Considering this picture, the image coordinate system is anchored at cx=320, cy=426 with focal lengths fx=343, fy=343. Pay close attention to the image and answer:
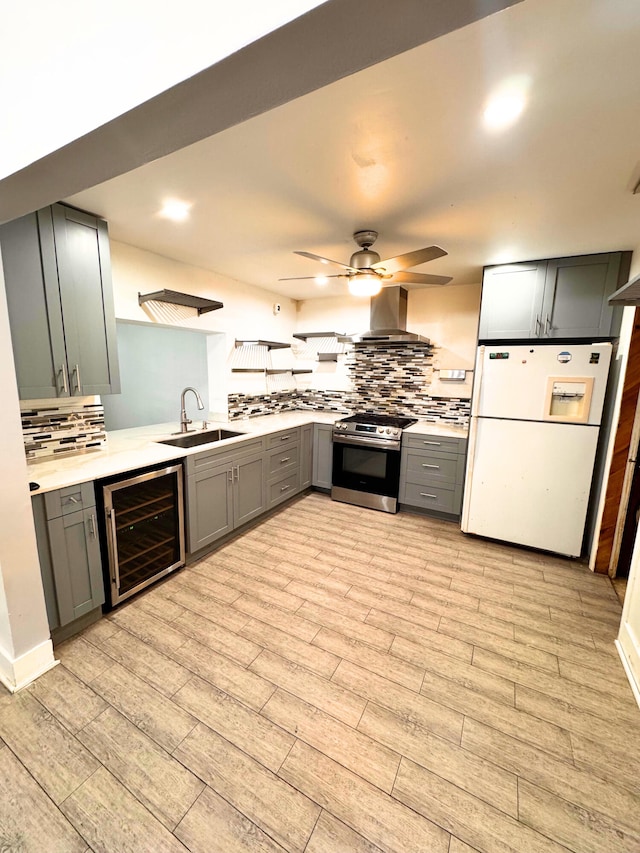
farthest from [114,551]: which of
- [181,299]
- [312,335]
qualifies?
[312,335]

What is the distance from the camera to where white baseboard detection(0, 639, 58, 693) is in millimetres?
1598

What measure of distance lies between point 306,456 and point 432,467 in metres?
1.40

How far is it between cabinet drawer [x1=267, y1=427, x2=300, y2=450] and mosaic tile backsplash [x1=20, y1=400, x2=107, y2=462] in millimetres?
1387

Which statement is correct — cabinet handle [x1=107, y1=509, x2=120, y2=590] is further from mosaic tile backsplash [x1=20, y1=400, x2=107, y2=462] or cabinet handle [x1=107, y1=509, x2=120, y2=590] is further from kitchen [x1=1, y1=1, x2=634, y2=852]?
kitchen [x1=1, y1=1, x2=634, y2=852]

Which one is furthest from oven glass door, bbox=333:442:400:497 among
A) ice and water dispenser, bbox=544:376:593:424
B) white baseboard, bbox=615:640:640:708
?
white baseboard, bbox=615:640:640:708

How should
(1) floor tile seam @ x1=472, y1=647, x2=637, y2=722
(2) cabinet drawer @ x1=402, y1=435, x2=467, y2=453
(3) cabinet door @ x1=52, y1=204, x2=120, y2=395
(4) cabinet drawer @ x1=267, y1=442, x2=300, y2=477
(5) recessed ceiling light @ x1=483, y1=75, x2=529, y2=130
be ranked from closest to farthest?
(5) recessed ceiling light @ x1=483, y1=75, x2=529, y2=130, (1) floor tile seam @ x1=472, y1=647, x2=637, y2=722, (3) cabinet door @ x1=52, y1=204, x2=120, y2=395, (2) cabinet drawer @ x1=402, y1=435, x2=467, y2=453, (4) cabinet drawer @ x1=267, y1=442, x2=300, y2=477

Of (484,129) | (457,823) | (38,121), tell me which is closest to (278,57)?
(38,121)

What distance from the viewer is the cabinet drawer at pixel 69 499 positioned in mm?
1726

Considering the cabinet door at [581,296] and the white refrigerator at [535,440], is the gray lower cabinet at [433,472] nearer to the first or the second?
the white refrigerator at [535,440]

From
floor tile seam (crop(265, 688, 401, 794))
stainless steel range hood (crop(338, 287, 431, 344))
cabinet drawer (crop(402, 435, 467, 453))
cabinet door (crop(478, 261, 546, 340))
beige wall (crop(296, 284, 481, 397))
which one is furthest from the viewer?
beige wall (crop(296, 284, 481, 397))

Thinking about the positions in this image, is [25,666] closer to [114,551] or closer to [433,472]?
[114,551]

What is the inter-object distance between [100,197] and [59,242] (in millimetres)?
359

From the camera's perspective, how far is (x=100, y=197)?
1820 millimetres

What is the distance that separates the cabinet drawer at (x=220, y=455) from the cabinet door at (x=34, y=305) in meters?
0.89
